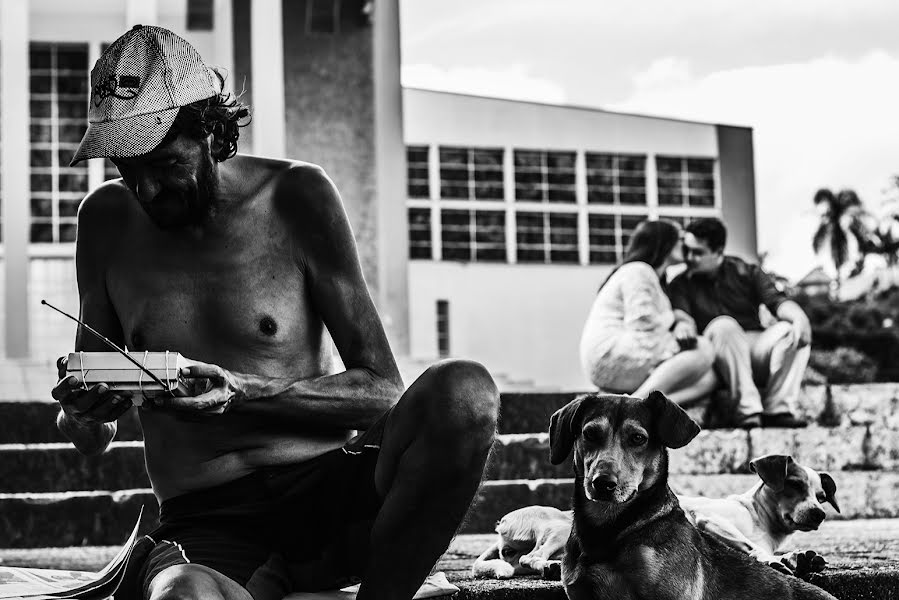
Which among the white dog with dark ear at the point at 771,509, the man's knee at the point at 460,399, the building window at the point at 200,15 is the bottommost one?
the white dog with dark ear at the point at 771,509

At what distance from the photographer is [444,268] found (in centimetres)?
2609

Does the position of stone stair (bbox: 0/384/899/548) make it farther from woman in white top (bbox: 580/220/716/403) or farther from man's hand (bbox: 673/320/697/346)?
man's hand (bbox: 673/320/697/346)

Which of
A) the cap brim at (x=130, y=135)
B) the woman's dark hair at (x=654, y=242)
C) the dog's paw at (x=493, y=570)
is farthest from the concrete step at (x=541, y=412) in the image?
the cap brim at (x=130, y=135)

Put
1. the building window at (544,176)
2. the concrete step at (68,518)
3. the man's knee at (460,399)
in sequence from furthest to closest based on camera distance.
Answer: the building window at (544,176) < the concrete step at (68,518) < the man's knee at (460,399)

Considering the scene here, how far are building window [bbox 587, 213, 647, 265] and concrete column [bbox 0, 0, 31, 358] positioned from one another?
13065mm

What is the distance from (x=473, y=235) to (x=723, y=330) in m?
18.1

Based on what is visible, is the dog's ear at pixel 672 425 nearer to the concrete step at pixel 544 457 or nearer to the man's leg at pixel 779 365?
the concrete step at pixel 544 457

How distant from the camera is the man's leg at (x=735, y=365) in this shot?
839 cm

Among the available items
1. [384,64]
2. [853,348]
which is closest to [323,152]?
[384,64]

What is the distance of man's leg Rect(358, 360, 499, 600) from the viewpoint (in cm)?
260

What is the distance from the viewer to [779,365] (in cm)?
860

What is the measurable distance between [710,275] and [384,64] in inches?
366

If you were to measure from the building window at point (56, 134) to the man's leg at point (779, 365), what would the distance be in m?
13.4

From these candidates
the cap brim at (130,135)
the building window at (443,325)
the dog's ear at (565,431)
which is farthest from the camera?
the building window at (443,325)
